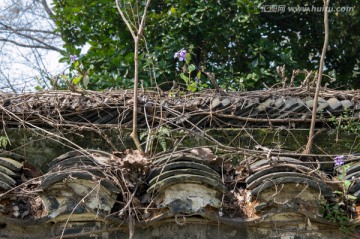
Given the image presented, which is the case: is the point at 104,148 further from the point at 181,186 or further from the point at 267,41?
the point at 267,41

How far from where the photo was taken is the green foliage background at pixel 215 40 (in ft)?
28.1

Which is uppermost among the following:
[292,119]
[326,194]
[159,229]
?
[292,119]

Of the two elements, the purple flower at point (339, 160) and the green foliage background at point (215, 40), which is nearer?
the purple flower at point (339, 160)

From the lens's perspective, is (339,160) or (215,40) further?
(215,40)

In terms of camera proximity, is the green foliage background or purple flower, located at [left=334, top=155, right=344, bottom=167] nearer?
purple flower, located at [left=334, top=155, right=344, bottom=167]

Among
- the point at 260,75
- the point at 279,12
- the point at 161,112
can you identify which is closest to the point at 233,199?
the point at 161,112

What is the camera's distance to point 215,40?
9219mm

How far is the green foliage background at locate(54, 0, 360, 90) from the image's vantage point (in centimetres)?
858

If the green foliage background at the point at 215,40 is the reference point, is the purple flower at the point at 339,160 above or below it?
below

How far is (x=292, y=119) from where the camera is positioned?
4.49 metres

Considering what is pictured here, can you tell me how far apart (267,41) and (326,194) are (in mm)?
5797

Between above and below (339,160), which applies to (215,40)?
above

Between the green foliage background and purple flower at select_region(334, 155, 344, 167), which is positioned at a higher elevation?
the green foliage background

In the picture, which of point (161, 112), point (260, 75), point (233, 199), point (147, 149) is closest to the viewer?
point (233, 199)
